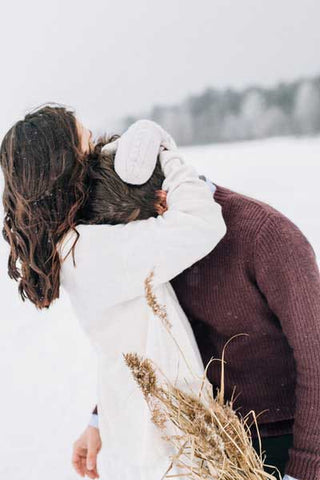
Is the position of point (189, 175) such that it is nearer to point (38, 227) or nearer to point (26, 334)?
point (38, 227)

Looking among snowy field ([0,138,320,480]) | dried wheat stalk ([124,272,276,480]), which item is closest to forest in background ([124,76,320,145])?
snowy field ([0,138,320,480])

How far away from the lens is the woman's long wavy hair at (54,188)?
0.79 meters

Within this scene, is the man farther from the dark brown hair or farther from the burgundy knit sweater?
the dark brown hair

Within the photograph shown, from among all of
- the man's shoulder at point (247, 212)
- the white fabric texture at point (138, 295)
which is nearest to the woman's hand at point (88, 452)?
the white fabric texture at point (138, 295)

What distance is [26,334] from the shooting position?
2.80m

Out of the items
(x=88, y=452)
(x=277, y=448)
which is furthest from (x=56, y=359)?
(x=277, y=448)

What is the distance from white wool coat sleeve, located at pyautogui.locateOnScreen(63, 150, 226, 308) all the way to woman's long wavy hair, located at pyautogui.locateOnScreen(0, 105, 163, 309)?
1.2 inches

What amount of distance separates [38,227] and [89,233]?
0.10m

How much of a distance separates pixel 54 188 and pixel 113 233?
0.40 feet

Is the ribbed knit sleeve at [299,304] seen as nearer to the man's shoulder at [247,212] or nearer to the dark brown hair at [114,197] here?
the man's shoulder at [247,212]

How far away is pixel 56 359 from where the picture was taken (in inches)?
102

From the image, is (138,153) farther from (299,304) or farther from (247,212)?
(299,304)

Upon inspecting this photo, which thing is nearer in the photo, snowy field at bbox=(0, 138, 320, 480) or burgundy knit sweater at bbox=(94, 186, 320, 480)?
burgundy knit sweater at bbox=(94, 186, 320, 480)

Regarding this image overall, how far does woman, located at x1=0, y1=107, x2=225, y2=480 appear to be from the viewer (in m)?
0.76
